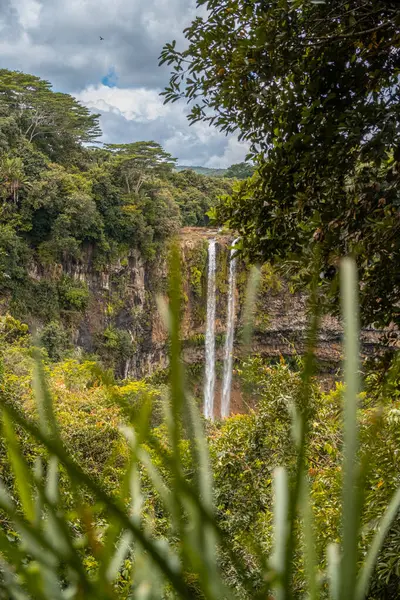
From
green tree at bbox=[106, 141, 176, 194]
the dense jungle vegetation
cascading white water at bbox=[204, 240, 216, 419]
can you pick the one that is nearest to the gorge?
cascading white water at bbox=[204, 240, 216, 419]

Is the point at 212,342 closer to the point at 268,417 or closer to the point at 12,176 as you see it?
the point at 12,176

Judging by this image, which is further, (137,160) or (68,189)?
(137,160)

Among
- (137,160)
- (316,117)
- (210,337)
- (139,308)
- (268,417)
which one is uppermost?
(137,160)

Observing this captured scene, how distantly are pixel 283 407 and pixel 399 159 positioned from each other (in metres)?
1.93

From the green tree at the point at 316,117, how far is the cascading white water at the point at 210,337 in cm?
1412

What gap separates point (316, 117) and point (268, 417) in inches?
82.5

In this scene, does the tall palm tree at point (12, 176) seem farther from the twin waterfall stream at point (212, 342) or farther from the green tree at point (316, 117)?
the green tree at point (316, 117)

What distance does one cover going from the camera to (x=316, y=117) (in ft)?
6.47

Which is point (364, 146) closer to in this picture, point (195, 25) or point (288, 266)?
point (288, 266)

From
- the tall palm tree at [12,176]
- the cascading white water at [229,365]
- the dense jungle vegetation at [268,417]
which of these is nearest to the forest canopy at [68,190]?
the tall palm tree at [12,176]

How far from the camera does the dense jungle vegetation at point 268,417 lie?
0.15 metres

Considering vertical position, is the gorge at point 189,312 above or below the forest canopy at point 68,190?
below

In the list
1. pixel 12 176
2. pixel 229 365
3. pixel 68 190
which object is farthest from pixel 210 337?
pixel 12 176

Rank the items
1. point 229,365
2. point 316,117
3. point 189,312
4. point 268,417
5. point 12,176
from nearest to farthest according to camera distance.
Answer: point 316,117 → point 268,417 → point 12,176 → point 189,312 → point 229,365
